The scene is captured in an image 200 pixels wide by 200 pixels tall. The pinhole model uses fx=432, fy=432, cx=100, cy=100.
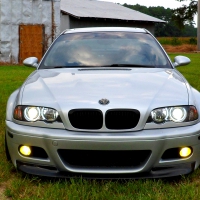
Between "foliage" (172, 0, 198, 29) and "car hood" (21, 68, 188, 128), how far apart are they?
4842 cm

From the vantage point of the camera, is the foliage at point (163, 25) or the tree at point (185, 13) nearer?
the tree at point (185, 13)

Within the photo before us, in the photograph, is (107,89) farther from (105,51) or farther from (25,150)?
(105,51)

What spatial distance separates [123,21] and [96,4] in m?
6.88

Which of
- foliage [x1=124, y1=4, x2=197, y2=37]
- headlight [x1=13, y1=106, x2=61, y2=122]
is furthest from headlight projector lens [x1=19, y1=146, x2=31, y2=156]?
foliage [x1=124, y1=4, x2=197, y2=37]

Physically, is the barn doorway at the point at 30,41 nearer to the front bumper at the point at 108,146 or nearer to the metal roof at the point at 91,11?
the metal roof at the point at 91,11

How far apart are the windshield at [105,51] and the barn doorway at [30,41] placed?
15.8 meters

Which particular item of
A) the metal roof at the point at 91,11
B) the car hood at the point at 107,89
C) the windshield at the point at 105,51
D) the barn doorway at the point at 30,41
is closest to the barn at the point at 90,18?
the metal roof at the point at 91,11

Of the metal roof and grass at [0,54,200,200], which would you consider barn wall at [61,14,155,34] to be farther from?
grass at [0,54,200,200]

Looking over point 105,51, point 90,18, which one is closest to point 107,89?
A: point 105,51

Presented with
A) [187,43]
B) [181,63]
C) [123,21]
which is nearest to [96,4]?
[123,21]

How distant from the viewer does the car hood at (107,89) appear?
11.3 feet

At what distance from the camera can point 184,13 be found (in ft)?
170

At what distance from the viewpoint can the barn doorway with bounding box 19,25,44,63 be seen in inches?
814

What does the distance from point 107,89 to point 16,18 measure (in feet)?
57.5
